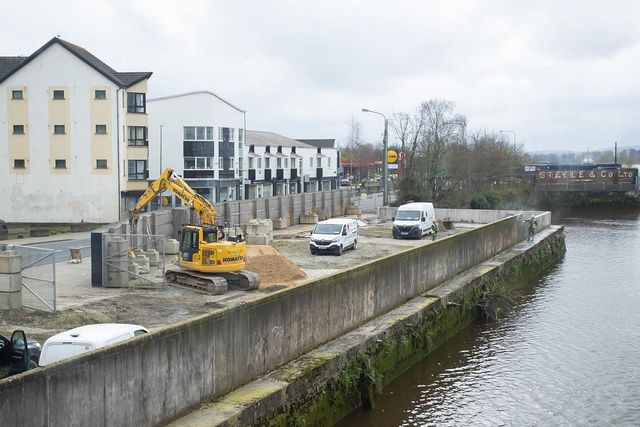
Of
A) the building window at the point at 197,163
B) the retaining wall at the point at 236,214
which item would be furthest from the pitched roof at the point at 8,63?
the retaining wall at the point at 236,214

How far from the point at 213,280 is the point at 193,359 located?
1198 cm

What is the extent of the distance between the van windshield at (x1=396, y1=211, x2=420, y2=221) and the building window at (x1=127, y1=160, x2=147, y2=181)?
22.5 meters

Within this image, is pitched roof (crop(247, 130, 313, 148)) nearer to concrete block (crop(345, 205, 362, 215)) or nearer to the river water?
concrete block (crop(345, 205, 362, 215))

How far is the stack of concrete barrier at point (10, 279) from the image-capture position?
20641 millimetres

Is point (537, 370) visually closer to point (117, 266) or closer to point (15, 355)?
point (117, 266)

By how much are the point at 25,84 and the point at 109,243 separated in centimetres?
3144

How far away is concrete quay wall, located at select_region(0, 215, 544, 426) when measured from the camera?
10.7 metres

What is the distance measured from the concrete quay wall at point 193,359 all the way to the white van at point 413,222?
69.5ft

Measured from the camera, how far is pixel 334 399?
17.2 metres

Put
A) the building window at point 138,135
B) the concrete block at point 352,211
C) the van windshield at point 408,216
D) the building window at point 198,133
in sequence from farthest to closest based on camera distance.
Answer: the building window at point 198,133
the concrete block at point 352,211
the building window at point 138,135
the van windshield at point 408,216

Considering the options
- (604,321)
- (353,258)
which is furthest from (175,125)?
(604,321)

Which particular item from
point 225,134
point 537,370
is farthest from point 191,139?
point 537,370

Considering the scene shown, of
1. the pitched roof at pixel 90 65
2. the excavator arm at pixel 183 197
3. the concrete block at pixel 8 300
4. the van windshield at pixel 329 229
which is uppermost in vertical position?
the pitched roof at pixel 90 65

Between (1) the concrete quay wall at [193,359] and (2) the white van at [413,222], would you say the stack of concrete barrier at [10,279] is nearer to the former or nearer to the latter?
(1) the concrete quay wall at [193,359]
